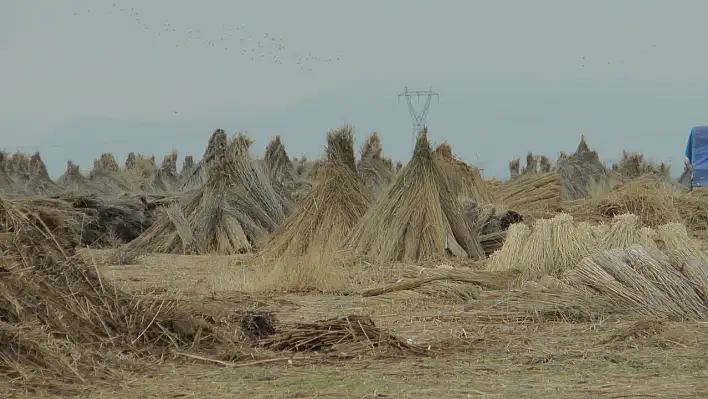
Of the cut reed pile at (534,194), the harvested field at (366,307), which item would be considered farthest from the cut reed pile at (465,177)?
the harvested field at (366,307)

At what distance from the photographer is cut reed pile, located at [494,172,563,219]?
1931 centimetres

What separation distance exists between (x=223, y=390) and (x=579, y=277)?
4026 millimetres

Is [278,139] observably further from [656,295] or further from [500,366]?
[500,366]

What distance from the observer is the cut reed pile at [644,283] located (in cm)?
750

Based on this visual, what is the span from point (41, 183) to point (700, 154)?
1821cm

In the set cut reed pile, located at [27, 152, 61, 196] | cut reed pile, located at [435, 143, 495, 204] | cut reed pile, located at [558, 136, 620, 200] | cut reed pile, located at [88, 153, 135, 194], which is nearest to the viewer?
cut reed pile, located at [435, 143, 495, 204]

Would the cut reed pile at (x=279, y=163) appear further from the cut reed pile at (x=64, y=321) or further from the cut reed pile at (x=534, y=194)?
the cut reed pile at (x=64, y=321)

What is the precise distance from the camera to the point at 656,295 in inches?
300

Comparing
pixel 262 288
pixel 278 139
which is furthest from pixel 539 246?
pixel 278 139

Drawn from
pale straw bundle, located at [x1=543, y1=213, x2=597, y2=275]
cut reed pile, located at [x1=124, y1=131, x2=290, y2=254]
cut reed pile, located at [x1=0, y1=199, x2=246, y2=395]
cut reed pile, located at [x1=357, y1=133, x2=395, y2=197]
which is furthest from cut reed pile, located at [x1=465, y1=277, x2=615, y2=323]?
cut reed pile, located at [x1=357, y1=133, x2=395, y2=197]

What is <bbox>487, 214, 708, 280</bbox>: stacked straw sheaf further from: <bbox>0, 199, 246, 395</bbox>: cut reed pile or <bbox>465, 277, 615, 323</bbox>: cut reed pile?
<bbox>0, 199, 246, 395</bbox>: cut reed pile

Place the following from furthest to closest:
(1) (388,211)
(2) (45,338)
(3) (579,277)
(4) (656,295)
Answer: (1) (388,211), (3) (579,277), (4) (656,295), (2) (45,338)

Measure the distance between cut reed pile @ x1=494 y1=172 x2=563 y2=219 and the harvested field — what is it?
14.8ft

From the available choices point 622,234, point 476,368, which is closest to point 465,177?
point 622,234
